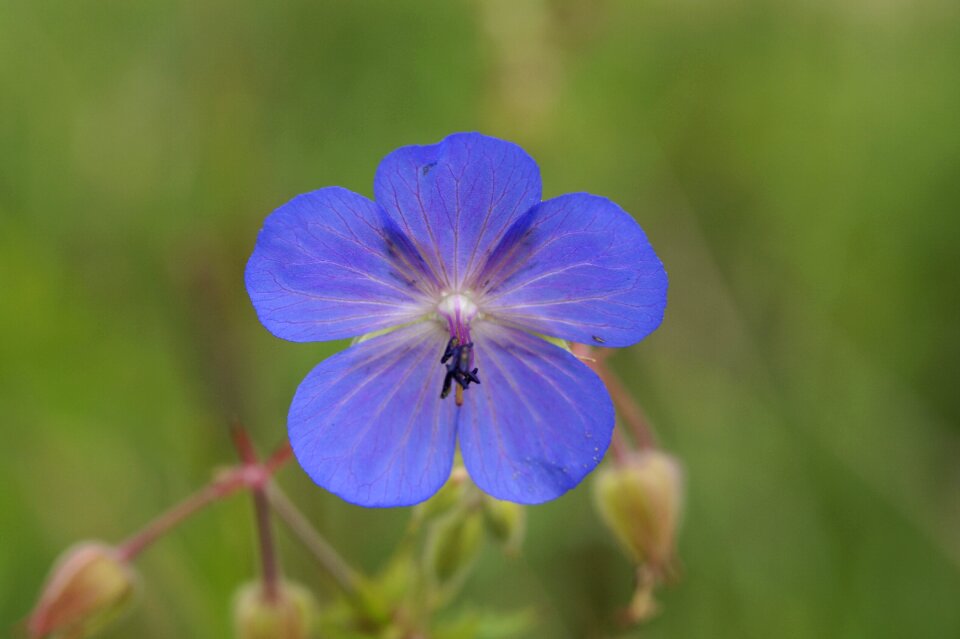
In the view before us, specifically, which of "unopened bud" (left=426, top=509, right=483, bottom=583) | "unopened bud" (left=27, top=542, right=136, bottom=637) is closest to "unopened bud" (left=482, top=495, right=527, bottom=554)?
"unopened bud" (left=426, top=509, right=483, bottom=583)

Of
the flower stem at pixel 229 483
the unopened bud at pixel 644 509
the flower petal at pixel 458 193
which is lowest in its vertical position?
the unopened bud at pixel 644 509

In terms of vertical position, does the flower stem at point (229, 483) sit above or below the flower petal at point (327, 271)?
below

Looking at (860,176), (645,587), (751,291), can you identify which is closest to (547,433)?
(645,587)

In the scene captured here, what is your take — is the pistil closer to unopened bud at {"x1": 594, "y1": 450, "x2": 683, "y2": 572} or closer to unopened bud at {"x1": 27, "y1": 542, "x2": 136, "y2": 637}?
unopened bud at {"x1": 594, "y1": 450, "x2": 683, "y2": 572}

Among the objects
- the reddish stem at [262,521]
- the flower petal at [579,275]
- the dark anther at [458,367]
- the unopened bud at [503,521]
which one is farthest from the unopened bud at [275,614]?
the flower petal at [579,275]

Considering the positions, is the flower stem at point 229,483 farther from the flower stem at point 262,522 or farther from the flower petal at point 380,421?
the flower petal at point 380,421

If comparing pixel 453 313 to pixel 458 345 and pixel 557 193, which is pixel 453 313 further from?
pixel 557 193
